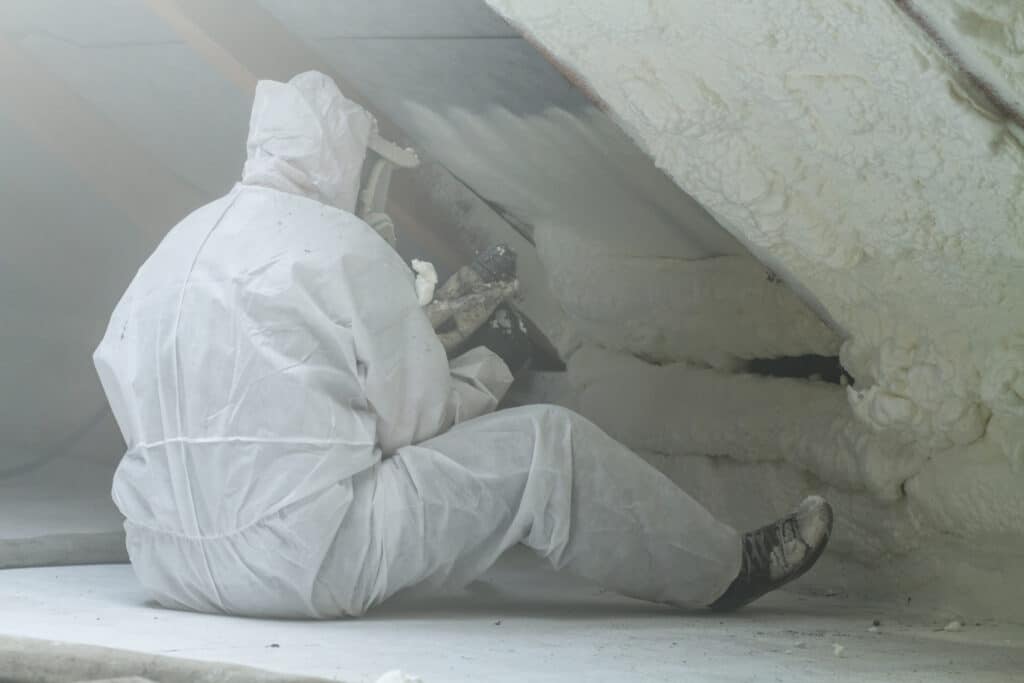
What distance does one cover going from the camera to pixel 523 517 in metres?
2.44

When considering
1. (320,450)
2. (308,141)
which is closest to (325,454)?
(320,450)

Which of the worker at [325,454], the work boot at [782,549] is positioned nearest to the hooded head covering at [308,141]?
the worker at [325,454]

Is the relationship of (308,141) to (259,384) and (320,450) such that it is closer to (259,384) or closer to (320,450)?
(259,384)

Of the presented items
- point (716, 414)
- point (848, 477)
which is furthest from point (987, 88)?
point (716, 414)

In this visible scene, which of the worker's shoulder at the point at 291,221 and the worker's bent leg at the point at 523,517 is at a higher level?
the worker's shoulder at the point at 291,221

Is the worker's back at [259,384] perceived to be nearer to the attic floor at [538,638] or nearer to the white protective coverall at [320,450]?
the white protective coverall at [320,450]

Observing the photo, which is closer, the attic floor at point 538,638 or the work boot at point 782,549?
the attic floor at point 538,638

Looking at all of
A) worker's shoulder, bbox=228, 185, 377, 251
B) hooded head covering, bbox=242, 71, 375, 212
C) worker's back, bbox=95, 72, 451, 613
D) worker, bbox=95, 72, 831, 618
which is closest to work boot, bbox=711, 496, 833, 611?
worker, bbox=95, 72, 831, 618

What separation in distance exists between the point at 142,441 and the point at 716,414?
1.45 meters

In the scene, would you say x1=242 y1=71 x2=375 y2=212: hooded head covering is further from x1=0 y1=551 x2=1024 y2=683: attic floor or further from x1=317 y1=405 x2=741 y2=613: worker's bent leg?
x1=0 y1=551 x2=1024 y2=683: attic floor

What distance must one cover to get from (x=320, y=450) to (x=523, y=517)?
40 cm

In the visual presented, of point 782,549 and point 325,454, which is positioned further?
point 782,549

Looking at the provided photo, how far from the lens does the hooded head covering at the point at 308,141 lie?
2596 millimetres

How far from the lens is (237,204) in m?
2.51
